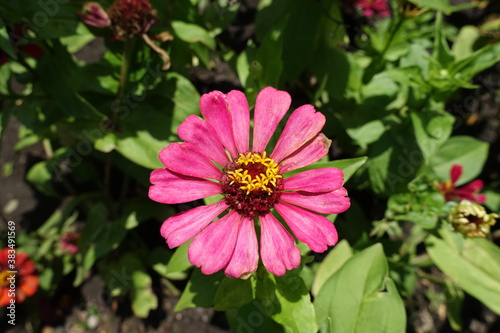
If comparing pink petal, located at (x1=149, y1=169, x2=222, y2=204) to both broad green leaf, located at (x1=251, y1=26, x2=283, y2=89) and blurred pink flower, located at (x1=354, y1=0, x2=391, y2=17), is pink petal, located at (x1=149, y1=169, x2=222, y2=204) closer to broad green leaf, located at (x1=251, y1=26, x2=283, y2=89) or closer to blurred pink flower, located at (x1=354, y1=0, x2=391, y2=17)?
broad green leaf, located at (x1=251, y1=26, x2=283, y2=89)

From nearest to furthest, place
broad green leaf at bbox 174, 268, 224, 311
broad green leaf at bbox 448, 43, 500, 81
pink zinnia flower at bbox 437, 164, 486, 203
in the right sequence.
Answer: broad green leaf at bbox 174, 268, 224, 311
broad green leaf at bbox 448, 43, 500, 81
pink zinnia flower at bbox 437, 164, 486, 203

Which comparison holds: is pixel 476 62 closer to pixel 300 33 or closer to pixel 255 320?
pixel 300 33

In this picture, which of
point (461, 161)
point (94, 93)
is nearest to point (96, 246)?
point (94, 93)

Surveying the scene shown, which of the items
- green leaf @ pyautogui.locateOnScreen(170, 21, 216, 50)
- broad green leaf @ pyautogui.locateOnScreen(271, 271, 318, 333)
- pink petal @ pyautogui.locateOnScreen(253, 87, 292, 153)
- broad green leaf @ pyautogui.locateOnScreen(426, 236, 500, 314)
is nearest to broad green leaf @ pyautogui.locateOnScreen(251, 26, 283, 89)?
green leaf @ pyautogui.locateOnScreen(170, 21, 216, 50)

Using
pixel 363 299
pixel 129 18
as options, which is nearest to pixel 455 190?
pixel 363 299

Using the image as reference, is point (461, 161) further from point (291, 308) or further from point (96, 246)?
point (96, 246)

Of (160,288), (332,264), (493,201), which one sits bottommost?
(160,288)
